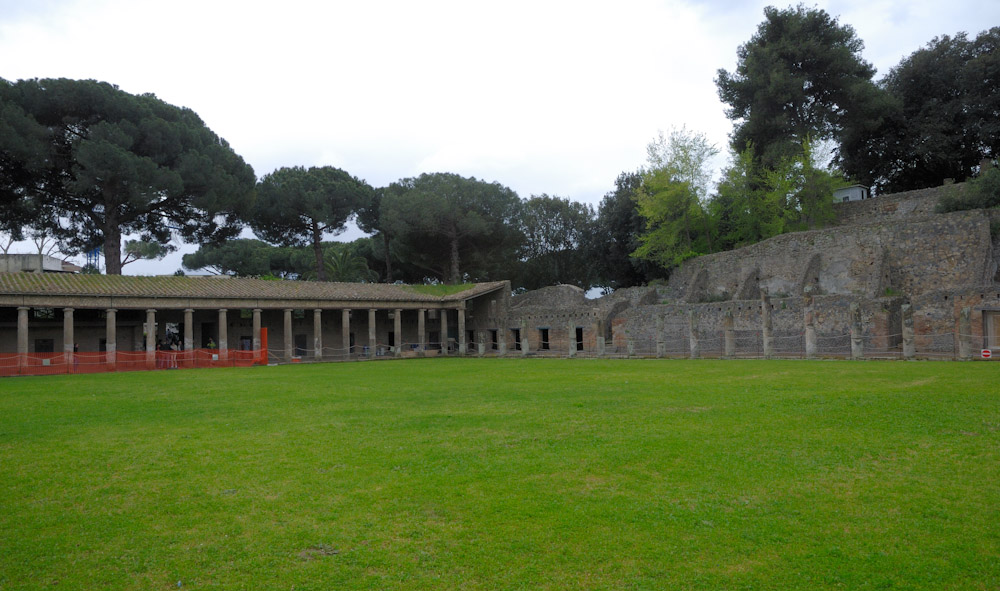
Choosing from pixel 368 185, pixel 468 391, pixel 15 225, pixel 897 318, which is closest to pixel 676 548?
pixel 468 391

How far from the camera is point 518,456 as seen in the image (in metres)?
6.68

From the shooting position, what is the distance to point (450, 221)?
130 feet

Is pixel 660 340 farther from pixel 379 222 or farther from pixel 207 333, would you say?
pixel 379 222

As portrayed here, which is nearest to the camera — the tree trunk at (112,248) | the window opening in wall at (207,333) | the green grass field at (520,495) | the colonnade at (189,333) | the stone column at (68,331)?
the green grass field at (520,495)

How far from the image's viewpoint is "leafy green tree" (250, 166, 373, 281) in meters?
37.1

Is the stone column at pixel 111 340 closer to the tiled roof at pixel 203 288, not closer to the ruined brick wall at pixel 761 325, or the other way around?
the tiled roof at pixel 203 288

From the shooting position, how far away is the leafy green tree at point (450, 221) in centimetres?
3900

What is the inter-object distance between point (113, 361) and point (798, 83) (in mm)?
35141

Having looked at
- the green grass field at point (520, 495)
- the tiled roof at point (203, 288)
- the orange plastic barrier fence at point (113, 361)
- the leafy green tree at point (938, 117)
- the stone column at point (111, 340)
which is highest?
the leafy green tree at point (938, 117)

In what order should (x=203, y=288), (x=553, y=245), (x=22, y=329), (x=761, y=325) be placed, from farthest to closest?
(x=553, y=245) < (x=203, y=288) < (x=761, y=325) < (x=22, y=329)

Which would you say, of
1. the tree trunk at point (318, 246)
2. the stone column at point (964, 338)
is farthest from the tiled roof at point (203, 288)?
the stone column at point (964, 338)

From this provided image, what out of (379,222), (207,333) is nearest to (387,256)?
(379,222)

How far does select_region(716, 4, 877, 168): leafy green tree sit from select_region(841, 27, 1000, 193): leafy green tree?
1.70 m

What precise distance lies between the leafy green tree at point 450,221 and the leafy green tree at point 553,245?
6.10 m
